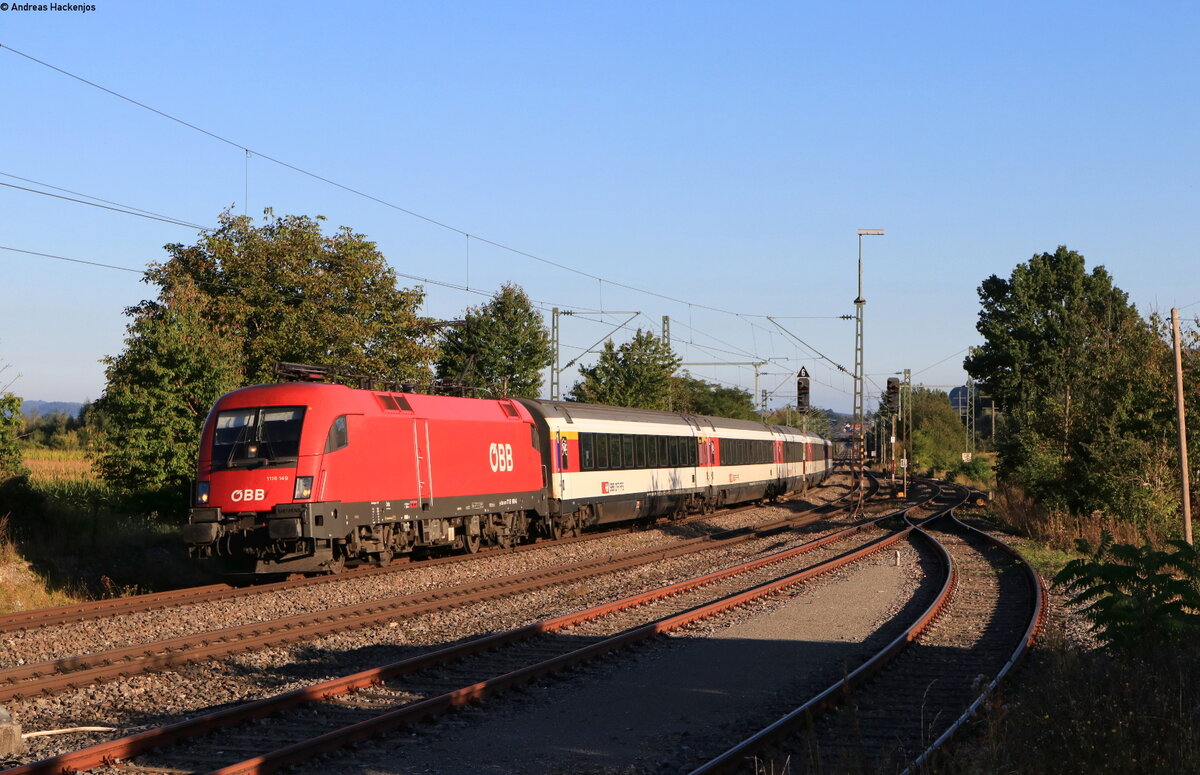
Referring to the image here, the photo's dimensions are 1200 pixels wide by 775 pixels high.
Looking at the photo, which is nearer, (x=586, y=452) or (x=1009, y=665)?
(x=1009, y=665)

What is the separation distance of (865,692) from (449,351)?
39597 mm

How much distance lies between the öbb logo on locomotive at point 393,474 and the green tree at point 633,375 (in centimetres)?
2146

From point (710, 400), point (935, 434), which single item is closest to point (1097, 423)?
point (710, 400)

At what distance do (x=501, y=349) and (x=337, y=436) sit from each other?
29284mm

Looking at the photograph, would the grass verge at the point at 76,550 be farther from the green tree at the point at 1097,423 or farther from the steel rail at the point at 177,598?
the green tree at the point at 1097,423

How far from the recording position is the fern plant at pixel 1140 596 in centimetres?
902

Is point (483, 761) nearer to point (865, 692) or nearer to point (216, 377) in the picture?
point (865, 692)

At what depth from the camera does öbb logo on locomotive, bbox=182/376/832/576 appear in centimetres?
1781

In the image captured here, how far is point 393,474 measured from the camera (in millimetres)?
19812

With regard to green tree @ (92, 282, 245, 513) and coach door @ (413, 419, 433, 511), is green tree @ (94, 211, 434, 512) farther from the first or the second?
coach door @ (413, 419, 433, 511)

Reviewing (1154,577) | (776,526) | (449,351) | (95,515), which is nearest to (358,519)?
(95,515)

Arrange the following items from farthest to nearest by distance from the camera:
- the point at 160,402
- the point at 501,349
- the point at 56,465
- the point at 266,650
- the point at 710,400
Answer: the point at 710,400, the point at 501,349, the point at 56,465, the point at 160,402, the point at 266,650

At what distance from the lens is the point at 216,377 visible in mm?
22766

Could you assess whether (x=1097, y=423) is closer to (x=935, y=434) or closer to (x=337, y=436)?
(x=337, y=436)
